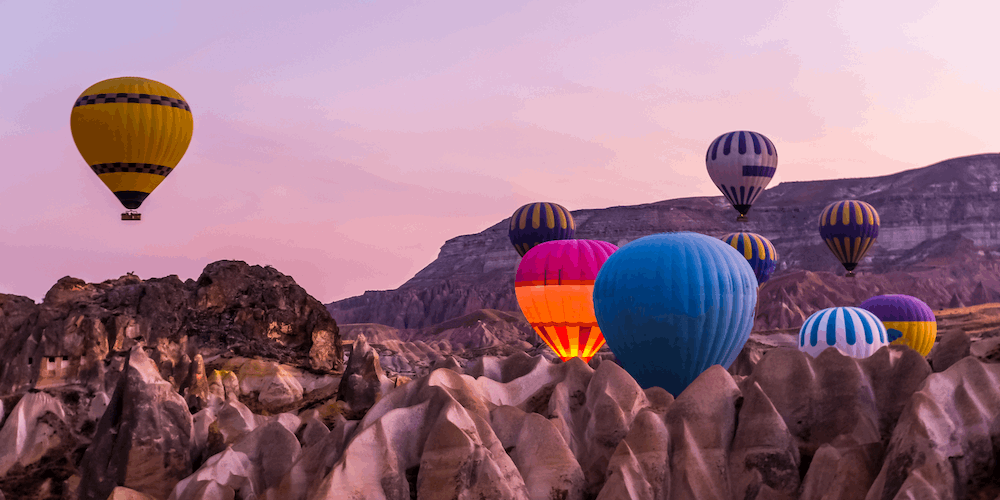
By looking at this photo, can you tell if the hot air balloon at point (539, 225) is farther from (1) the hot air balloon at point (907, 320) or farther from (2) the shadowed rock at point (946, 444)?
(2) the shadowed rock at point (946, 444)

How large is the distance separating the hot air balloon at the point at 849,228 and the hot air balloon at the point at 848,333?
48549mm

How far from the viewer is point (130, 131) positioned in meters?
49.3

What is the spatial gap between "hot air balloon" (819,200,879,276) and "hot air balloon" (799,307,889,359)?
4855 centimetres

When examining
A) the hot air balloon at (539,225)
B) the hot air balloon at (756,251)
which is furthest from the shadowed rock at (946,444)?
the hot air balloon at (756,251)

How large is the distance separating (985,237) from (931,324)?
135176 millimetres

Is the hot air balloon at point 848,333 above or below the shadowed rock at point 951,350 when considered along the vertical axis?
below

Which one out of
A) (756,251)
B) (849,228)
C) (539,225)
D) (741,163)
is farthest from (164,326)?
(849,228)

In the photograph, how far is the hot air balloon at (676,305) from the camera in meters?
25.9

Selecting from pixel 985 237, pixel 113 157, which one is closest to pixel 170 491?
pixel 113 157

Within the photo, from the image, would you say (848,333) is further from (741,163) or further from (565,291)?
(741,163)

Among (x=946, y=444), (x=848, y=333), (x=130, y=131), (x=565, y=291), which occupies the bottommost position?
(x=848, y=333)

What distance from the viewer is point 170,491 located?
21.2 metres

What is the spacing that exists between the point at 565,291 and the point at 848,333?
50.0ft

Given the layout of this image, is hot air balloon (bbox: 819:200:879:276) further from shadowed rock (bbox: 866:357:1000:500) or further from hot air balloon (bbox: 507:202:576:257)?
shadowed rock (bbox: 866:357:1000:500)
